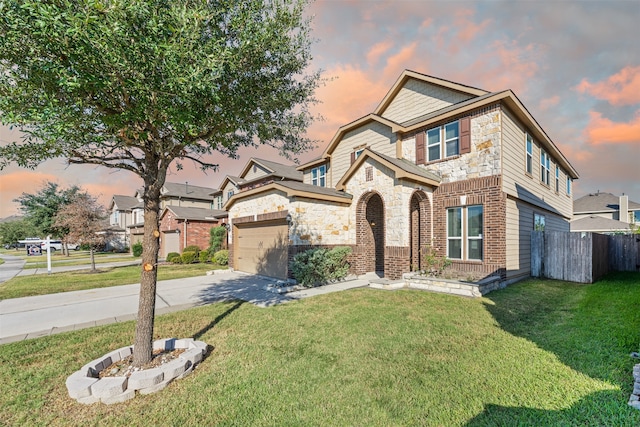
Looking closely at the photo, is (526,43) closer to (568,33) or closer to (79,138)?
(568,33)

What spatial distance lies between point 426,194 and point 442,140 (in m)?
2.29

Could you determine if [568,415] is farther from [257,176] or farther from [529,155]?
[257,176]

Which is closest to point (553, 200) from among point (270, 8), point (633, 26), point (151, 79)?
point (633, 26)

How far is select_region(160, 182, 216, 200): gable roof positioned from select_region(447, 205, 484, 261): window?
27045 millimetres

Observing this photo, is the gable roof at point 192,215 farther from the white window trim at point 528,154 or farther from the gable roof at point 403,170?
the white window trim at point 528,154

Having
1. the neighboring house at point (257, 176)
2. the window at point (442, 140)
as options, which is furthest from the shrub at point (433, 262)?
the neighboring house at point (257, 176)

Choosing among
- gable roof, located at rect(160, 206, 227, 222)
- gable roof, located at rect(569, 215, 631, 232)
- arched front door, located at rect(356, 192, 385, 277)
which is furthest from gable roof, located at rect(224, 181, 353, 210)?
gable roof, located at rect(569, 215, 631, 232)

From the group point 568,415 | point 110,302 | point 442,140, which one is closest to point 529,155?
point 442,140

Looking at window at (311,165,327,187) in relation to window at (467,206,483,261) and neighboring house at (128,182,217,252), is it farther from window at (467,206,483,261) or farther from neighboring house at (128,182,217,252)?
neighboring house at (128,182,217,252)

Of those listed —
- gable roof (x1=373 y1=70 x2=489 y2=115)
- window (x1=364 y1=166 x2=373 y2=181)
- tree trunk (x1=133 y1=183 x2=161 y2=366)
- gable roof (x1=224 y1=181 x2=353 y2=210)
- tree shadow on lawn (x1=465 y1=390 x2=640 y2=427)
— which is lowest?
tree shadow on lawn (x1=465 y1=390 x2=640 y2=427)

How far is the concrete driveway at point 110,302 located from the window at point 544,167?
10.2 m

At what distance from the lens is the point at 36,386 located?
3.73m

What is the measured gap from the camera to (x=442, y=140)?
10961 millimetres

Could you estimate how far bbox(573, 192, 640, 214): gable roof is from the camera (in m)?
29.6
